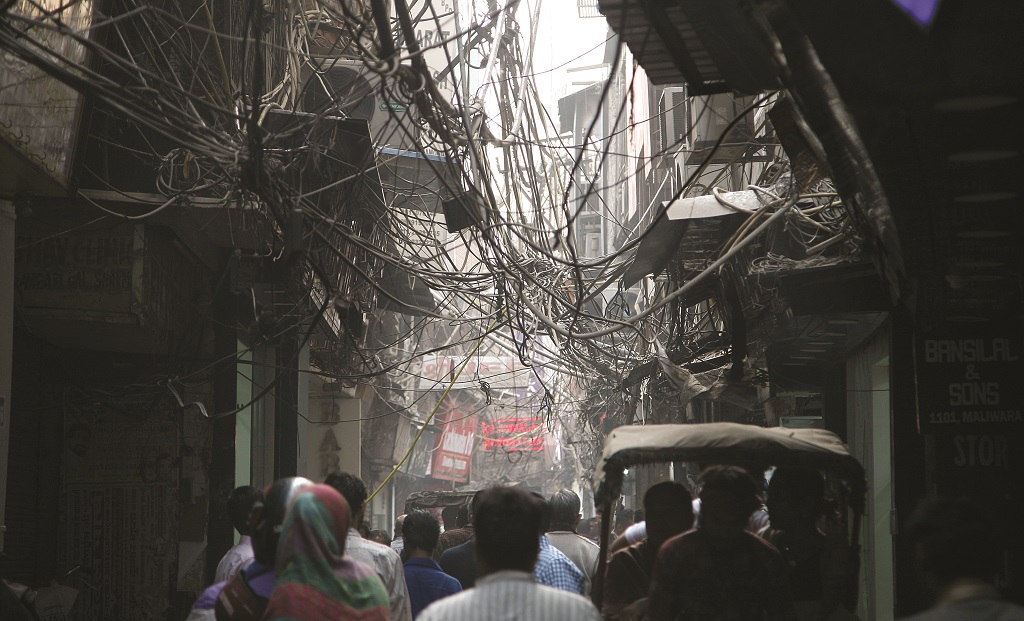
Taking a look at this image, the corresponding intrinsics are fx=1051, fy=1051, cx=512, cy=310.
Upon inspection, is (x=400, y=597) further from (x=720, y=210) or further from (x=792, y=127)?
(x=720, y=210)

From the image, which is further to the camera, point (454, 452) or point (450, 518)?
point (454, 452)

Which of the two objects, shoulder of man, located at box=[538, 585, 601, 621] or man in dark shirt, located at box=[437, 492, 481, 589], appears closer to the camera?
shoulder of man, located at box=[538, 585, 601, 621]

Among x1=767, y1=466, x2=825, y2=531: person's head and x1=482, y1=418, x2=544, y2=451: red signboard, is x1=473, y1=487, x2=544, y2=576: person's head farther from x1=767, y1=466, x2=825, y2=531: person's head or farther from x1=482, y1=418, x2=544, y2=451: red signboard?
x1=482, y1=418, x2=544, y2=451: red signboard

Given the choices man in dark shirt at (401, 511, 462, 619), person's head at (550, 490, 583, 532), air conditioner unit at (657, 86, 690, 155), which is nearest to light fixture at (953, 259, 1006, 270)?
person's head at (550, 490, 583, 532)

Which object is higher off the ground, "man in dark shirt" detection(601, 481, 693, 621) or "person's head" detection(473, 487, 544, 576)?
"person's head" detection(473, 487, 544, 576)

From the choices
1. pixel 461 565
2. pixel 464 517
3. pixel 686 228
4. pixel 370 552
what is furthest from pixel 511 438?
pixel 370 552

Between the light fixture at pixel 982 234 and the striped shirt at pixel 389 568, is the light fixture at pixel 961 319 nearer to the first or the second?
the light fixture at pixel 982 234

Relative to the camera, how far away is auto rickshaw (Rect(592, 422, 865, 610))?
5363 millimetres

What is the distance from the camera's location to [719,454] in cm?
539

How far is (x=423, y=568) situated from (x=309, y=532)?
345cm

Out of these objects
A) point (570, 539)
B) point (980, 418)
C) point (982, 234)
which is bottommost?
point (570, 539)

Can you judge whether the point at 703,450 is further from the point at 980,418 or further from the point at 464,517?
the point at 464,517

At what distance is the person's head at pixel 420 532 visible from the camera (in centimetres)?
704

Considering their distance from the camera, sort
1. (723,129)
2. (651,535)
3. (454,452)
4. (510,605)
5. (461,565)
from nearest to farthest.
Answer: (510,605) < (651,535) < (461,565) < (723,129) < (454,452)
